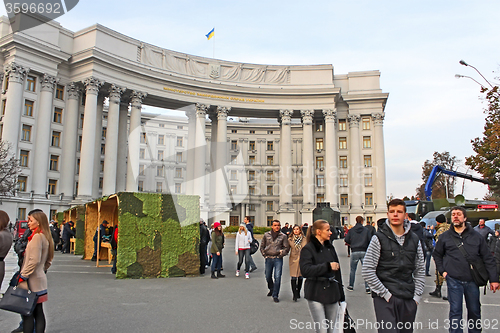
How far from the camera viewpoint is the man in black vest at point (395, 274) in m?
4.29

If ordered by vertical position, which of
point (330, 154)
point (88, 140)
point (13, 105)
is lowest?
point (88, 140)

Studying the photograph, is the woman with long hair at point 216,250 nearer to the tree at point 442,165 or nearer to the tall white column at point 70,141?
the tall white column at point 70,141

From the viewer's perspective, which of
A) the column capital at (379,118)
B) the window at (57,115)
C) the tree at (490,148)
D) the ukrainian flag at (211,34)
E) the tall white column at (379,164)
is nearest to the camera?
the tree at (490,148)

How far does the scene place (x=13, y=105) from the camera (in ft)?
124

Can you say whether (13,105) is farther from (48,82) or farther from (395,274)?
(395,274)

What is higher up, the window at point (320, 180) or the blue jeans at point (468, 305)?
the window at point (320, 180)

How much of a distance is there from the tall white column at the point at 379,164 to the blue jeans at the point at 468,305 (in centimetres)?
4831

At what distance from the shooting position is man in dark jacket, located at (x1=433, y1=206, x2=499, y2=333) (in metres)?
5.59

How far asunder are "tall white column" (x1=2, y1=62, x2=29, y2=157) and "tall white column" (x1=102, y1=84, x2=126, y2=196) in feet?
28.8

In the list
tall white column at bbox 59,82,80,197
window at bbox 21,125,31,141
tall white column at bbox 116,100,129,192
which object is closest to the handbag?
window at bbox 21,125,31,141

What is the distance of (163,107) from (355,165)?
1102 inches

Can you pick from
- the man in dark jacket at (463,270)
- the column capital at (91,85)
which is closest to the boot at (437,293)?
the man in dark jacket at (463,270)

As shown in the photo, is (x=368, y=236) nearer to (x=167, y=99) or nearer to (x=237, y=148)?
(x=167, y=99)

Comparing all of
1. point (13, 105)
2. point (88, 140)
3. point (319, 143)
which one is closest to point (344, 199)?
point (319, 143)
